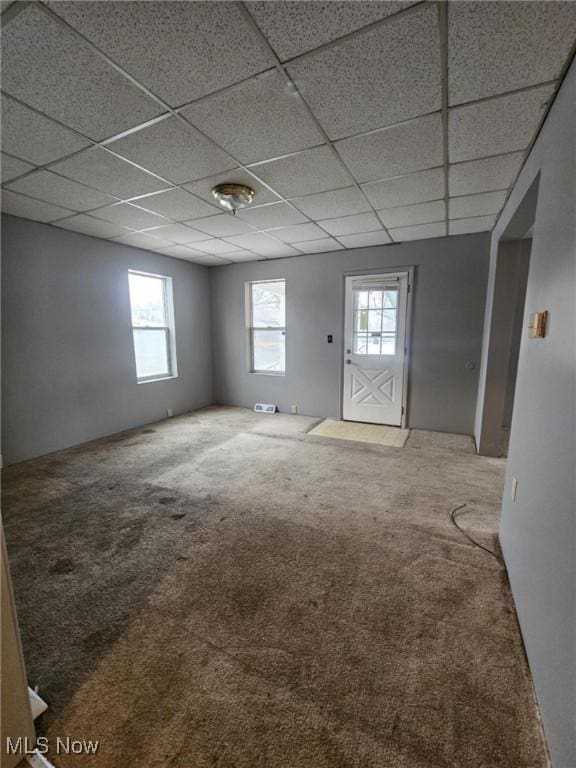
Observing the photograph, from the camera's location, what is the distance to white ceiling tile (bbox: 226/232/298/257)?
3.89 metres

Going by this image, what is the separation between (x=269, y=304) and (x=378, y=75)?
12.8 ft

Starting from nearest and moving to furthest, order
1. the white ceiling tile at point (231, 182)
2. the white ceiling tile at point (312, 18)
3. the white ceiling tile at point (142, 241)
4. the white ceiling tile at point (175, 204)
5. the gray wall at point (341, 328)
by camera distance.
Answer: the white ceiling tile at point (312, 18) < the white ceiling tile at point (231, 182) < the white ceiling tile at point (175, 204) < the white ceiling tile at point (142, 241) < the gray wall at point (341, 328)

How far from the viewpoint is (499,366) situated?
3.25m

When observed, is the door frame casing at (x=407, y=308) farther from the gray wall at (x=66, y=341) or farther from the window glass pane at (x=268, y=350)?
the gray wall at (x=66, y=341)

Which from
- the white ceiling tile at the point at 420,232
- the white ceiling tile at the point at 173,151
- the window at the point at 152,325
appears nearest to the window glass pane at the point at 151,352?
the window at the point at 152,325

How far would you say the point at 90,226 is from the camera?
3.47m

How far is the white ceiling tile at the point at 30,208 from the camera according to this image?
274 centimetres

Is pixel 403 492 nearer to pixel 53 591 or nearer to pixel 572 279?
pixel 572 279

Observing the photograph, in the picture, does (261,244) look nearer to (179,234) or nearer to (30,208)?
(179,234)

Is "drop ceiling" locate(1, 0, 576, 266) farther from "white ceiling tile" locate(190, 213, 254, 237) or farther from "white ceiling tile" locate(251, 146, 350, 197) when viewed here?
"white ceiling tile" locate(190, 213, 254, 237)

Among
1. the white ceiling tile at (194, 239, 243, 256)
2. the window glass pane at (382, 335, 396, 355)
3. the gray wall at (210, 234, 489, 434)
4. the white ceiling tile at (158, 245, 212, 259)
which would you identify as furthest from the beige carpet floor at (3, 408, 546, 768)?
the white ceiling tile at (158, 245, 212, 259)

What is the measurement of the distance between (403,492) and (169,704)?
211 centimetres

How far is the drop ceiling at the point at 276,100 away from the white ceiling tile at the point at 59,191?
0.05ft

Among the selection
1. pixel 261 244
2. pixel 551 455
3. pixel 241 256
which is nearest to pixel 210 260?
pixel 241 256
